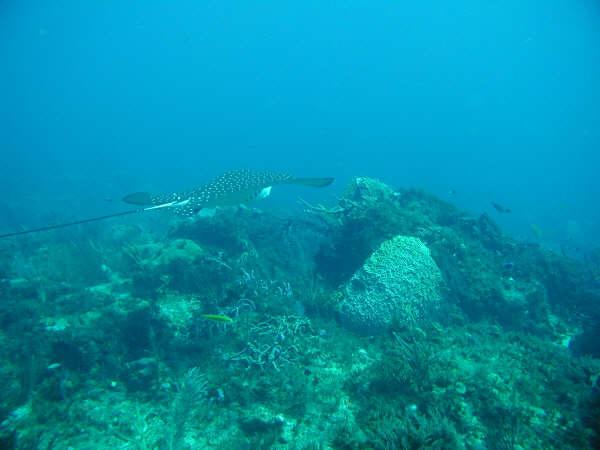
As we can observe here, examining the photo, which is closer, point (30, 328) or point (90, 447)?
point (90, 447)

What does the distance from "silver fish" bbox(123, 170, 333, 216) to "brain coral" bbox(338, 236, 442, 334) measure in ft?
6.60

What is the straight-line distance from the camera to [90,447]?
3.92 m

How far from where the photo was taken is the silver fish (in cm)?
656

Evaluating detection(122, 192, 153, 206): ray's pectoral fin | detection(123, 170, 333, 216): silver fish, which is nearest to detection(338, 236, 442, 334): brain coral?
detection(123, 170, 333, 216): silver fish

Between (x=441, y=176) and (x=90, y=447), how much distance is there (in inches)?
2372

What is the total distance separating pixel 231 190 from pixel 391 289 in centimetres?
410

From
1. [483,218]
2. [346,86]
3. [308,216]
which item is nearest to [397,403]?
[308,216]

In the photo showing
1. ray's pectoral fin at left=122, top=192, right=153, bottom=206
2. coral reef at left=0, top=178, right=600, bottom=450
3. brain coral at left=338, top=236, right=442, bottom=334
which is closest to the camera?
coral reef at left=0, top=178, right=600, bottom=450

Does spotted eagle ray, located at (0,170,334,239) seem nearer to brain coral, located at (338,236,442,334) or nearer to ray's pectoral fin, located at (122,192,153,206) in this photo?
ray's pectoral fin, located at (122,192,153,206)

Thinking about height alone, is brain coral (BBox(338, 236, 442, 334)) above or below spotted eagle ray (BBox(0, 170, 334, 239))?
below

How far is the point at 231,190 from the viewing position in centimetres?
711

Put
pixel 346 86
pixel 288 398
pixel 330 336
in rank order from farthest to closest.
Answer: pixel 346 86, pixel 330 336, pixel 288 398

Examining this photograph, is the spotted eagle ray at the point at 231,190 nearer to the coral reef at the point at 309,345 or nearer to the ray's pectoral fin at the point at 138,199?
the ray's pectoral fin at the point at 138,199

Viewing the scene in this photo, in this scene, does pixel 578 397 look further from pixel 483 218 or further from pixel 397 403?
pixel 483 218
